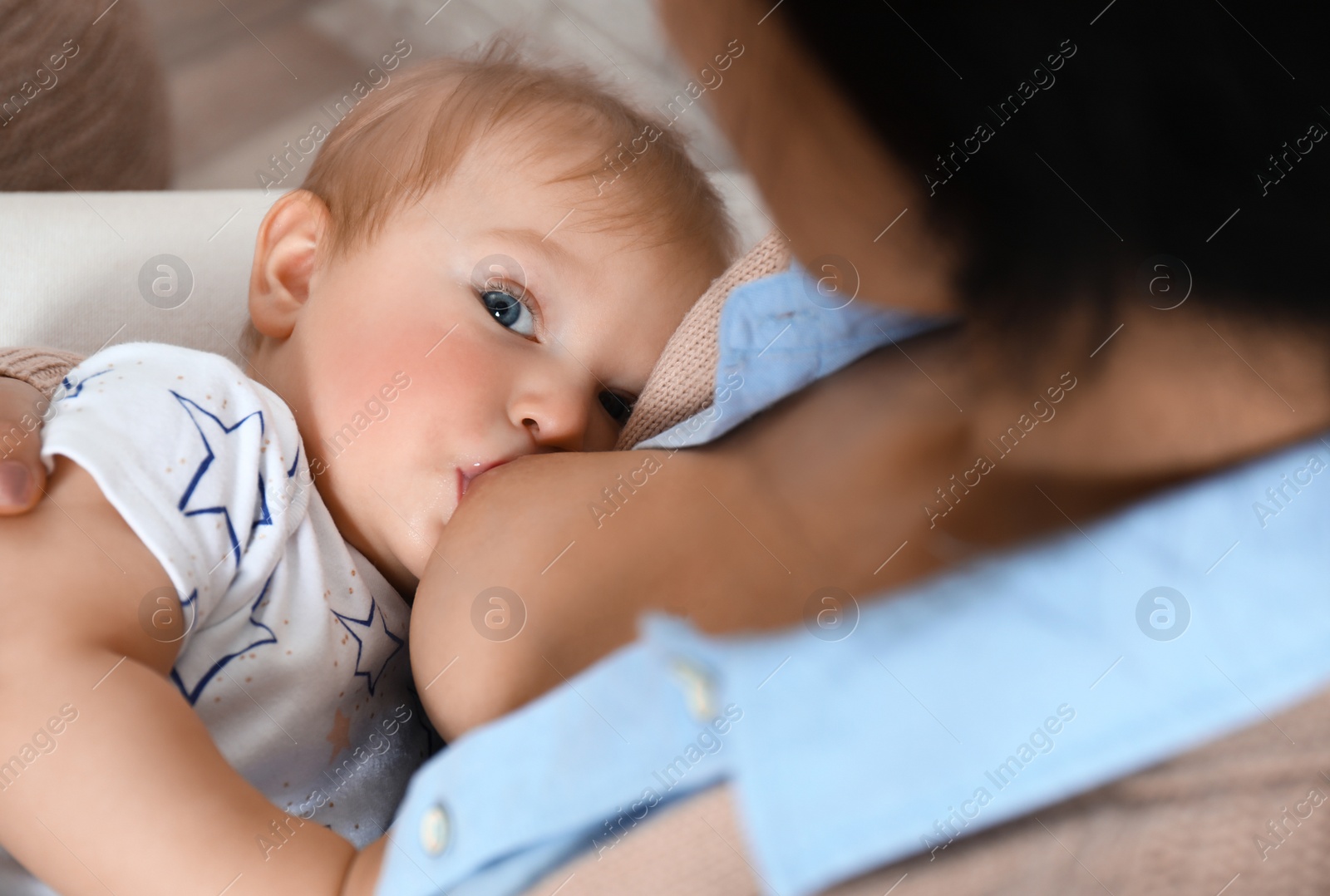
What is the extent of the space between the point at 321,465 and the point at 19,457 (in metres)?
0.18

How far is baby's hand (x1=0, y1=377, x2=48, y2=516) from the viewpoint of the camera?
41 centimetres

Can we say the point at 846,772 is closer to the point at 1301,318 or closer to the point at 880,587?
the point at 880,587

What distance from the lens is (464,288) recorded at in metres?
0.59

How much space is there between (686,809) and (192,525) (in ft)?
1.04

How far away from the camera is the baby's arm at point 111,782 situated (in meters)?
0.37

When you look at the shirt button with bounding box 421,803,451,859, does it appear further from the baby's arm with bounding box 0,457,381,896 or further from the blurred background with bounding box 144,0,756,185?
the blurred background with bounding box 144,0,756,185

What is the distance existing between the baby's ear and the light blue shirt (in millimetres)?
478

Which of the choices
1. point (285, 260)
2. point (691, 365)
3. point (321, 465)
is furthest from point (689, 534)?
point (285, 260)

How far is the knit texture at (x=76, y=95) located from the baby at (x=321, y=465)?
366 millimetres
